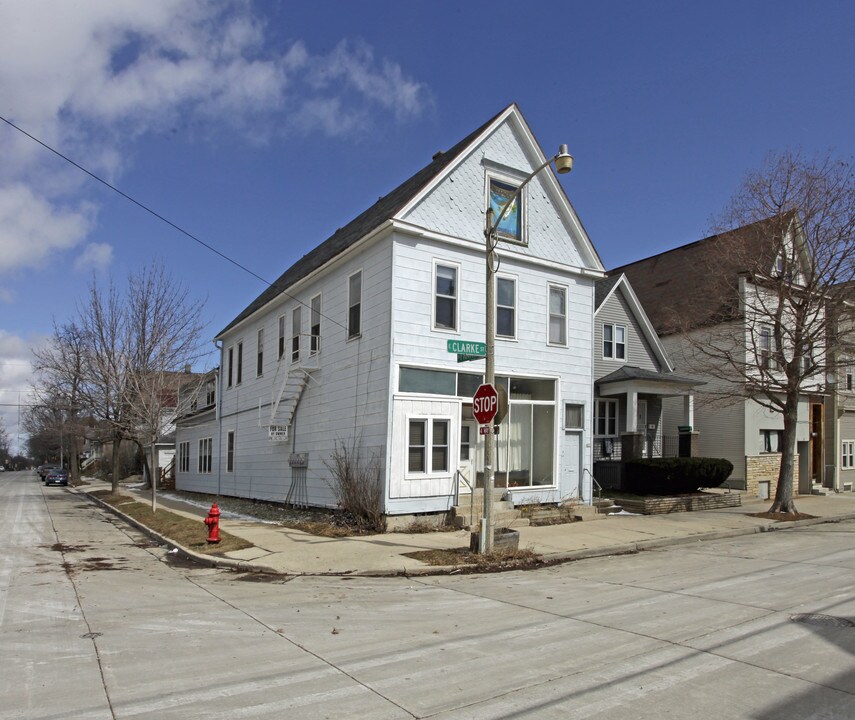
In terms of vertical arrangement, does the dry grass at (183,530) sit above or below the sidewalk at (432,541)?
below

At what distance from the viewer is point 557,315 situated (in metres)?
18.1

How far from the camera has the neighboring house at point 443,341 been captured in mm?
14969

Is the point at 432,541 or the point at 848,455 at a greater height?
the point at 848,455

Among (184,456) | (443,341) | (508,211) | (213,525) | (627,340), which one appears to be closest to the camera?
(213,525)

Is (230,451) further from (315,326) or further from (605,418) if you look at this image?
(605,418)

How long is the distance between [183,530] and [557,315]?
10.8 metres

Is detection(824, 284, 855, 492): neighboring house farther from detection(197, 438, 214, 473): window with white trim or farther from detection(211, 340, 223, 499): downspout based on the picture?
detection(197, 438, 214, 473): window with white trim

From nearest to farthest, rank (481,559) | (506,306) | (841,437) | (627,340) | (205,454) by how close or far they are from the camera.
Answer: (481,559) < (506,306) < (627,340) < (841,437) < (205,454)

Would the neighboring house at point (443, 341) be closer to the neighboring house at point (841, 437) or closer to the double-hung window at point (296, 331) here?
the double-hung window at point (296, 331)

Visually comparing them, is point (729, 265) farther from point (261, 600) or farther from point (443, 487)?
point (261, 600)

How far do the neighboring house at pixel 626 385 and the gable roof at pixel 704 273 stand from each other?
1581mm

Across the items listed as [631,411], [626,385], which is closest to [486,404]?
[626,385]

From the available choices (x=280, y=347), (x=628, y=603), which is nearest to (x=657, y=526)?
(x=628, y=603)

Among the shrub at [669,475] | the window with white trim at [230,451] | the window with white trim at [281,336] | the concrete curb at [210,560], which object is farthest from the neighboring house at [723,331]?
the window with white trim at [230,451]
